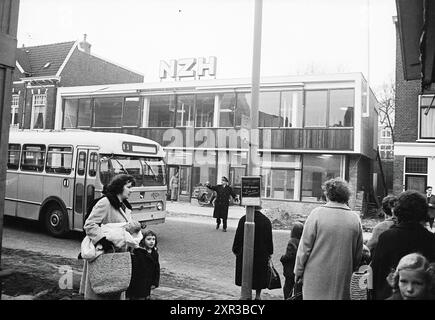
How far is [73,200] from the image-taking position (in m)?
10.4

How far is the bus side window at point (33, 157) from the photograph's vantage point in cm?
1134

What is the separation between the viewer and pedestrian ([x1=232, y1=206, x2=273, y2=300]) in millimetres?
5426

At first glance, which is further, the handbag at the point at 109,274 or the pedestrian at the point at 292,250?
the pedestrian at the point at 292,250

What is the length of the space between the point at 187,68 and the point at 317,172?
1147 centimetres

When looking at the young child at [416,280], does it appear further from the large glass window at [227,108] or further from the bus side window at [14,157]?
the large glass window at [227,108]

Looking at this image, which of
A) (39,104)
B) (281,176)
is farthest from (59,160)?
(39,104)

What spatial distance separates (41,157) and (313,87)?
1465 cm

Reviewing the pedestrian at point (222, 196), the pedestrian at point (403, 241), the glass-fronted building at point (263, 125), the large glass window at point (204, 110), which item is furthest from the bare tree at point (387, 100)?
the pedestrian at point (403, 241)

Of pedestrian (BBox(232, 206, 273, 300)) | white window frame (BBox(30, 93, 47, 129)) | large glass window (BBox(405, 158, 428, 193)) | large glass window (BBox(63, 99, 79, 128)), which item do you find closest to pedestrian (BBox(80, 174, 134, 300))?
pedestrian (BBox(232, 206, 273, 300))

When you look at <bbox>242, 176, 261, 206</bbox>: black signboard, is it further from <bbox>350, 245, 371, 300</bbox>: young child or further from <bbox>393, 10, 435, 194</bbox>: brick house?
<bbox>393, 10, 435, 194</bbox>: brick house

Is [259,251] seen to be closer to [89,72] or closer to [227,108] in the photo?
[227,108]

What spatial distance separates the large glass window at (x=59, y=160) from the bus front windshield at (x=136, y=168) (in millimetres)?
1304

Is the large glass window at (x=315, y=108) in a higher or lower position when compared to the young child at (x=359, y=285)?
higher

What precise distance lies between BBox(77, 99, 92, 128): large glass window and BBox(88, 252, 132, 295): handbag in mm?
24947
